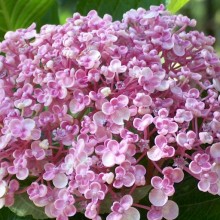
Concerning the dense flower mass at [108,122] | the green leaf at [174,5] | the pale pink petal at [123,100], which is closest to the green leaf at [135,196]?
the dense flower mass at [108,122]

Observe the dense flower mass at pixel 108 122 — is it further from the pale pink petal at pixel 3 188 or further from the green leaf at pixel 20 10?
the green leaf at pixel 20 10

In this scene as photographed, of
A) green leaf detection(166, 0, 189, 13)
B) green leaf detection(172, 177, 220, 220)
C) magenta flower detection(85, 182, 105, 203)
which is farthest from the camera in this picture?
green leaf detection(166, 0, 189, 13)

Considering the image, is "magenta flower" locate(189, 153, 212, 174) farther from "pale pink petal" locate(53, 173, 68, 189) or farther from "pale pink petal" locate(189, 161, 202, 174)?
"pale pink petal" locate(53, 173, 68, 189)

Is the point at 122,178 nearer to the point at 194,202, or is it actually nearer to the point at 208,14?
the point at 194,202

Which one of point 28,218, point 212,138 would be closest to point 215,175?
point 212,138

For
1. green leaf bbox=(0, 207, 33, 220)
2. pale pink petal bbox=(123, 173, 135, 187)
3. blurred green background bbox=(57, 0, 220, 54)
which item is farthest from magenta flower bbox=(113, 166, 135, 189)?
blurred green background bbox=(57, 0, 220, 54)

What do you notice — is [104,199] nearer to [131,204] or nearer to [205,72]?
[131,204]
